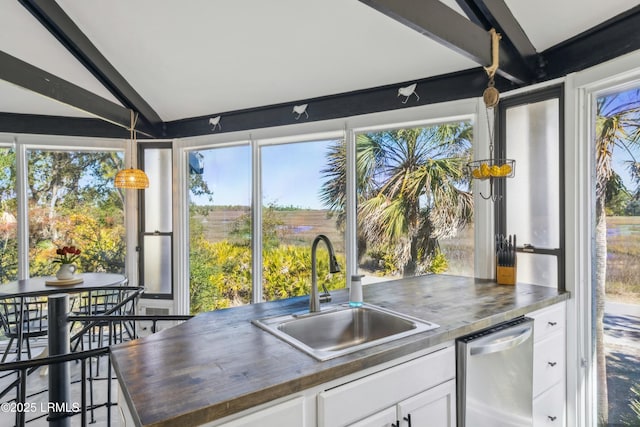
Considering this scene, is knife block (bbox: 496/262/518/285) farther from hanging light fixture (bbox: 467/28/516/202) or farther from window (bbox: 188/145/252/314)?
window (bbox: 188/145/252/314)

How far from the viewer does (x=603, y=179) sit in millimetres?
1984

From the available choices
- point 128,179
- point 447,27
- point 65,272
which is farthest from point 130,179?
point 447,27

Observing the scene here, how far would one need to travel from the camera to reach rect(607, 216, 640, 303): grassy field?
1.82 metres

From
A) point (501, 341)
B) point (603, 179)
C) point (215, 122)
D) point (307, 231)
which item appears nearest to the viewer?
point (501, 341)

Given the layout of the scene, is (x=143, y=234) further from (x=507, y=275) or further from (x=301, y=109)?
(x=507, y=275)

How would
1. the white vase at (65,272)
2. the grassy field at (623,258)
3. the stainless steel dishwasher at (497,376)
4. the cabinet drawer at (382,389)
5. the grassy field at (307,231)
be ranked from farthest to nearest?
the white vase at (65,272) → the grassy field at (307,231) → the grassy field at (623,258) → the stainless steel dishwasher at (497,376) → the cabinet drawer at (382,389)

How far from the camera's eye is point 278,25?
100 inches

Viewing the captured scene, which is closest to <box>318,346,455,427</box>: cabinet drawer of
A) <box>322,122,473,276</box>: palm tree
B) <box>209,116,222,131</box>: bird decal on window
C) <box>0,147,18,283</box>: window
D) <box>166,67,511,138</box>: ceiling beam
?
<box>322,122,473,276</box>: palm tree

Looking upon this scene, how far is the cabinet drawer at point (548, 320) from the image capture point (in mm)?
1864

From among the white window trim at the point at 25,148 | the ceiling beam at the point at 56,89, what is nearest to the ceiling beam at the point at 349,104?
the ceiling beam at the point at 56,89

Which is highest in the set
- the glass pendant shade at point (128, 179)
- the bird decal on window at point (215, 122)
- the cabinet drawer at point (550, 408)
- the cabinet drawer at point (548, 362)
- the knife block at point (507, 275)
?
the bird decal on window at point (215, 122)

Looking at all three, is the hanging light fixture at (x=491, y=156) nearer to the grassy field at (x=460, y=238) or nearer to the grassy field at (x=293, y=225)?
the grassy field at (x=460, y=238)

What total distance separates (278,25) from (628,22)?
2110 millimetres

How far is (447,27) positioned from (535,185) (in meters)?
1.24
